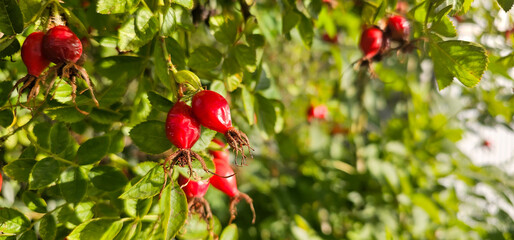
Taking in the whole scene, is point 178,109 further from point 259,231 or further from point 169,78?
point 259,231

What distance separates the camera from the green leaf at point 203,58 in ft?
2.23

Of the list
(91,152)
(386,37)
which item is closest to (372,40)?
(386,37)

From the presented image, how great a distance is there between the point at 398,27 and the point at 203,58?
1.36 ft

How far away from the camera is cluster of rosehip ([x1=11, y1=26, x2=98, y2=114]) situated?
1.72ft

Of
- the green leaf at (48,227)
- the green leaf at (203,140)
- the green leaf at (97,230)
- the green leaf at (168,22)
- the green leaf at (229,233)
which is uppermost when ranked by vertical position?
the green leaf at (168,22)

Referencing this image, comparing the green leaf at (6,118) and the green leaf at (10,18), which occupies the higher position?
the green leaf at (10,18)

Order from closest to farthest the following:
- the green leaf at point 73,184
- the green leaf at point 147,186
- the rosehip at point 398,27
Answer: the green leaf at point 147,186, the green leaf at point 73,184, the rosehip at point 398,27

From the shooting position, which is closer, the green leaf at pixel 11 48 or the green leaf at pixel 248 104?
the green leaf at pixel 11 48

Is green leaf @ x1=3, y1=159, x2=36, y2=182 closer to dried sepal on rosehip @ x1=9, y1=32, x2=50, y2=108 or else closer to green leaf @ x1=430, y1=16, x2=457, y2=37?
dried sepal on rosehip @ x1=9, y1=32, x2=50, y2=108

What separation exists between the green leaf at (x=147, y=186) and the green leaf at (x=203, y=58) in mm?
204

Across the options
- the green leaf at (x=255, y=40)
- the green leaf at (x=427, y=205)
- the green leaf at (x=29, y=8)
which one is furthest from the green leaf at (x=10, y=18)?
the green leaf at (x=427, y=205)

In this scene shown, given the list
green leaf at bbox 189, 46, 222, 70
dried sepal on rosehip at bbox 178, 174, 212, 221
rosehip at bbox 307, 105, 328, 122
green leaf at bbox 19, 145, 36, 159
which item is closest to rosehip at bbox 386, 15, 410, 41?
green leaf at bbox 189, 46, 222, 70

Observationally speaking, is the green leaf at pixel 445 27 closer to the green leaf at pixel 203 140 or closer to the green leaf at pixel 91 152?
the green leaf at pixel 203 140

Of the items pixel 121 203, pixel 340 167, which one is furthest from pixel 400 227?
pixel 121 203
